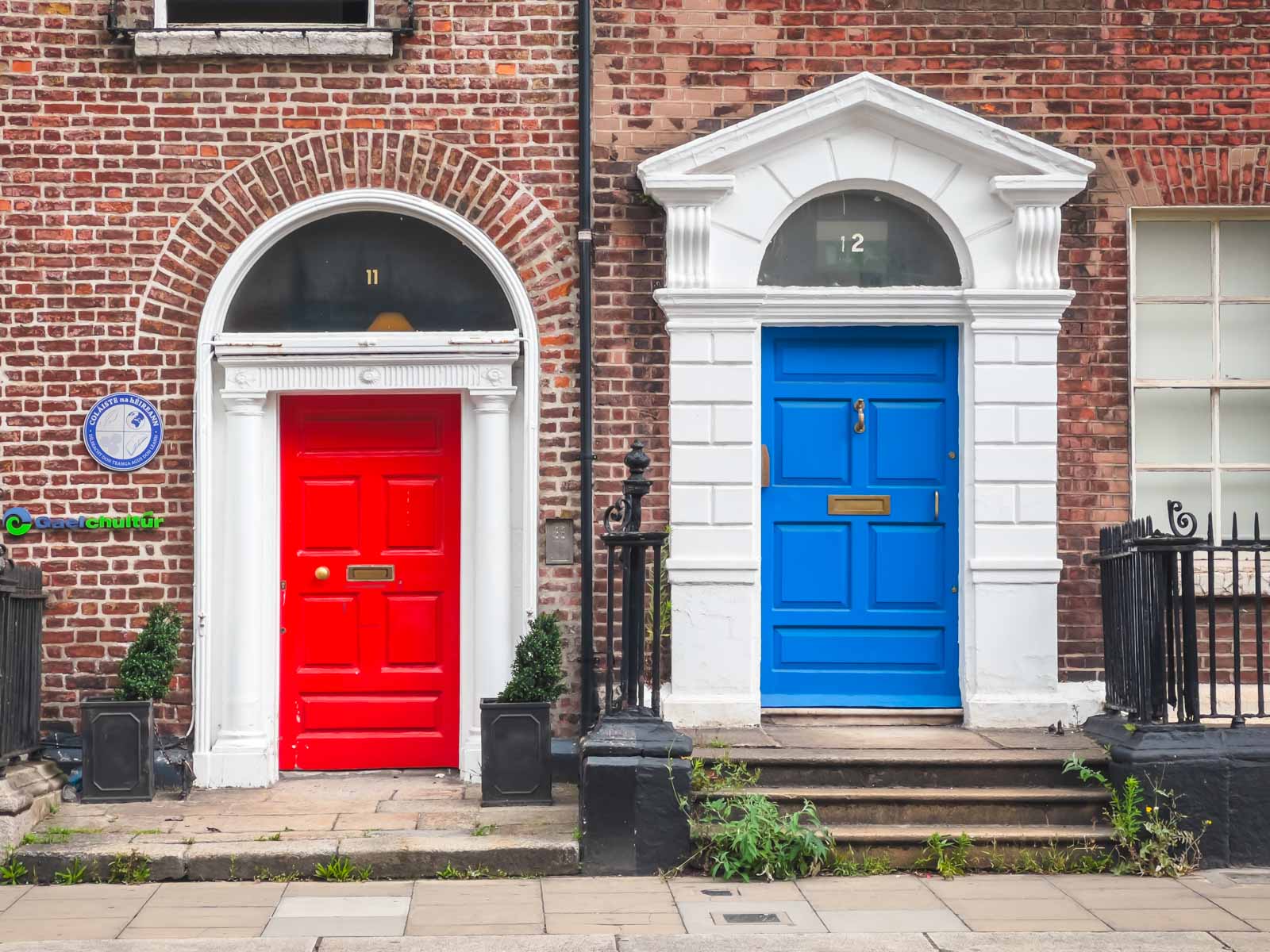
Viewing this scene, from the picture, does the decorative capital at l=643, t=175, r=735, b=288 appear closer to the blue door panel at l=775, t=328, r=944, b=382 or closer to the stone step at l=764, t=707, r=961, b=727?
the blue door panel at l=775, t=328, r=944, b=382

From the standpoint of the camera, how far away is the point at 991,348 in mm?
7684

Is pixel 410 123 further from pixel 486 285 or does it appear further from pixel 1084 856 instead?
pixel 1084 856

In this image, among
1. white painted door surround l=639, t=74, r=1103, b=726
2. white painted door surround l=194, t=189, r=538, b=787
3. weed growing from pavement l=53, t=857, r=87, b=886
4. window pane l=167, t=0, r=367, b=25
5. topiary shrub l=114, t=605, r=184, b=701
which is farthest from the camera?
window pane l=167, t=0, r=367, b=25

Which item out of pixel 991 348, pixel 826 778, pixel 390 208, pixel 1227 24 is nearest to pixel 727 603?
pixel 826 778

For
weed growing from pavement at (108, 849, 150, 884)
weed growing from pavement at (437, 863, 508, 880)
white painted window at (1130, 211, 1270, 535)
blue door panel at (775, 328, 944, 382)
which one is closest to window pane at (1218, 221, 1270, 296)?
white painted window at (1130, 211, 1270, 535)

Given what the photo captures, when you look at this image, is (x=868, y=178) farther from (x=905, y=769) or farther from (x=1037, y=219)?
(x=905, y=769)

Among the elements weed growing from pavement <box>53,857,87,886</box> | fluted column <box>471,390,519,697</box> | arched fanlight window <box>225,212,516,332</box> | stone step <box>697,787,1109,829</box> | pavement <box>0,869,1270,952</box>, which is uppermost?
arched fanlight window <box>225,212,516,332</box>

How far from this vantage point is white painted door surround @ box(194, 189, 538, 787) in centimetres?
771

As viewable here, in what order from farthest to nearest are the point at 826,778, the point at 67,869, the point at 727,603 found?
the point at 727,603 < the point at 826,778 < the point at 67,869

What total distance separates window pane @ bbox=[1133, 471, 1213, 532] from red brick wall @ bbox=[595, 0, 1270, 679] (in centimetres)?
31

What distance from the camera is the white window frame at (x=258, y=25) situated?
782 cm

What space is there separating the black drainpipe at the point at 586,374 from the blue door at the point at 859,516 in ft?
3.09

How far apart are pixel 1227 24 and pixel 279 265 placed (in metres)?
5.38

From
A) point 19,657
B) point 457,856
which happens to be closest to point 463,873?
point 457,856
